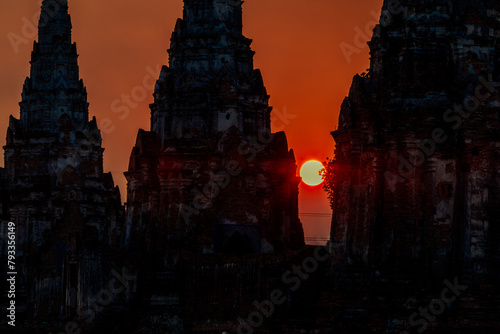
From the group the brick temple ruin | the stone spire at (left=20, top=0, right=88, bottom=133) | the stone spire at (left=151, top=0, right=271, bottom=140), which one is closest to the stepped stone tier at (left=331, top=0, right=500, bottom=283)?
the brick temple ruin

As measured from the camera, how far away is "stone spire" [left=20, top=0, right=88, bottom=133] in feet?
197

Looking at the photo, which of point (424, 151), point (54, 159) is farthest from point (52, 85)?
point (424, 151)

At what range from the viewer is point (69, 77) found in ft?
198

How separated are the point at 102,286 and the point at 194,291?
478 centimetres

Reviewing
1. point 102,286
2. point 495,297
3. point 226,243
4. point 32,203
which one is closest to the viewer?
point 495,297

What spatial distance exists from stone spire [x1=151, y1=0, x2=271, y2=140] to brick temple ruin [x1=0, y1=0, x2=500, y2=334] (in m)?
0.05

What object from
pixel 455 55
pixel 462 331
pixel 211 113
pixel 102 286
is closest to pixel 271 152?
pixel 211 113

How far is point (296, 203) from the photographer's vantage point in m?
44.2

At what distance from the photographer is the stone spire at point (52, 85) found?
60.1 m

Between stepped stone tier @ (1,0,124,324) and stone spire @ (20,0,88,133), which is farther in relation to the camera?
stone spire @ (20,0,88,133)

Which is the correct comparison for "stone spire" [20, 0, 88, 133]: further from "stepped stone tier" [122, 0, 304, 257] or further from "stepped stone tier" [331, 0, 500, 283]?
"stepped stone tier" [331, 0, 500, 283]

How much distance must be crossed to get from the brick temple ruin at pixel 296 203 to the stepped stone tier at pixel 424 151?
3 centimetres

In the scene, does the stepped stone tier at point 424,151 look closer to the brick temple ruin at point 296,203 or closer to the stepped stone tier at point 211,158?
the brick temple ruin at point 296,203

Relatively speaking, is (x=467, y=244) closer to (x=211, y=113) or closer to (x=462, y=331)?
(x=462, y=331)
